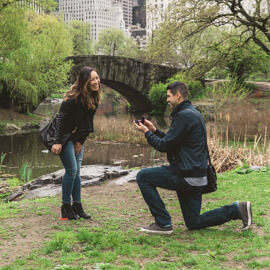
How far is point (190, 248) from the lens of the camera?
13.1 ft

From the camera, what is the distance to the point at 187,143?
4145 mm

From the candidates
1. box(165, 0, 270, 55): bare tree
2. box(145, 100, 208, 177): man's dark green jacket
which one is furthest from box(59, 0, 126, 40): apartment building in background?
box(145, 100, 208, 177): man's dark green jacket

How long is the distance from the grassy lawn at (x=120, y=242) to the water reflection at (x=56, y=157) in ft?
21.1

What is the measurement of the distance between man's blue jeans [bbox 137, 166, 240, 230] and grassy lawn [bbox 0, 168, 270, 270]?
0.15 metres

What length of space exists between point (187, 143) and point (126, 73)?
27385 millimetres

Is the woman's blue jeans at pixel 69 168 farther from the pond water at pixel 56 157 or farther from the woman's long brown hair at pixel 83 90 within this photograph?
the pond water at pixel 56 157

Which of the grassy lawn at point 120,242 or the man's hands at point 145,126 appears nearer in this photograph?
the grassy lawn at point 120,242

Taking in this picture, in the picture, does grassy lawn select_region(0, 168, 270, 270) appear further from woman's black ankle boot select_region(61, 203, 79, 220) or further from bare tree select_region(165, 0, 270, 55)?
bare tree select_region(165, 0, 270, 55)

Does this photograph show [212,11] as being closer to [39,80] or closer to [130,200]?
[39,80]

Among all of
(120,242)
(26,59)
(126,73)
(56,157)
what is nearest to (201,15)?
(26,59)

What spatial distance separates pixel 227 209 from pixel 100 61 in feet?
86.3

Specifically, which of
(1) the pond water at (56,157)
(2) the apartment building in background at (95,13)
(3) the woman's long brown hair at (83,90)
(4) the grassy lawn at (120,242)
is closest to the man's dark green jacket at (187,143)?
(4) the grassy lawn at (120,242)

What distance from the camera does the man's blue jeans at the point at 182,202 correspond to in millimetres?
4289

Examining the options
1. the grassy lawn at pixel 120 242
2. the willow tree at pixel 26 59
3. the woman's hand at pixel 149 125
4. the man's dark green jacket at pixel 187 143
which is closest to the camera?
the grassy lawn at pixel 120 242
